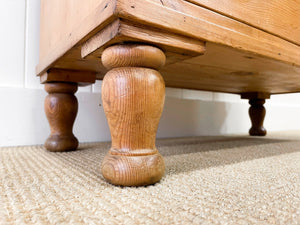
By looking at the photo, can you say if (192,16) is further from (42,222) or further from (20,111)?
(20,111)

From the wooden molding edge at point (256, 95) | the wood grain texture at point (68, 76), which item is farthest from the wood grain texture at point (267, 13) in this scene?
the wooden molding edge at point (256, 95)

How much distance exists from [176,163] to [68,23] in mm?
354

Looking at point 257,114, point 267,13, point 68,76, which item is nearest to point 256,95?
point 257,114

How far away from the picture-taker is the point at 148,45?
0.35 m

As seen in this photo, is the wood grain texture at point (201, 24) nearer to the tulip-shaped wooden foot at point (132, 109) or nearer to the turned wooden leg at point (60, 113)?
the tulip-shaped wooden foot at point (132, 109)

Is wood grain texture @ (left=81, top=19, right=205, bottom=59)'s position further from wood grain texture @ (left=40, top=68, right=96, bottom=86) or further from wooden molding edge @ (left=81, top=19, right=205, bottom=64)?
wood grain texture @ (left=40, top=68, right=96, bottom=86)

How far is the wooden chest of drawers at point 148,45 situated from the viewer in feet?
1.10

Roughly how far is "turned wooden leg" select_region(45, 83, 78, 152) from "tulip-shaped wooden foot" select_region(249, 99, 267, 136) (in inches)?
35.9

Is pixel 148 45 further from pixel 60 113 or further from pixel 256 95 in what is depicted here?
pixel 256 95

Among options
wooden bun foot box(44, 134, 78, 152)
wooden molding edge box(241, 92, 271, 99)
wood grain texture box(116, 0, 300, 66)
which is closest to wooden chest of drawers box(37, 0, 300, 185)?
wood grain texture box(116, 0, 300, 66)

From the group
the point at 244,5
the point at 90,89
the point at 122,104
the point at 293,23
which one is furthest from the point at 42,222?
the point at 90,89

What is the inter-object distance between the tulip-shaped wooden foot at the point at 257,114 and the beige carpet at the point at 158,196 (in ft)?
2.53

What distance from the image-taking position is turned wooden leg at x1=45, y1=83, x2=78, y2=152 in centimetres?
65

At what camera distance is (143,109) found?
0.34m
